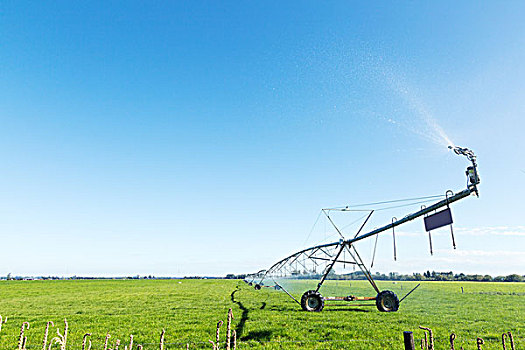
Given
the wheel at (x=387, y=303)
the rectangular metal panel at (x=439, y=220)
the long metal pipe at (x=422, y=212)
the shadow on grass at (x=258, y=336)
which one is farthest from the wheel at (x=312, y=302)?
the rectangular metal panel at (x=439, y=220)

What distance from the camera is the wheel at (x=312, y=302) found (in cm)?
2003

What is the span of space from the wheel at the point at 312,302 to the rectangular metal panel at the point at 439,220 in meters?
11.4

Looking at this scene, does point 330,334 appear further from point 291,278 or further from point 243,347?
point 291,278

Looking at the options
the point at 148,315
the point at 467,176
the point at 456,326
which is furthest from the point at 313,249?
the point at 467,176

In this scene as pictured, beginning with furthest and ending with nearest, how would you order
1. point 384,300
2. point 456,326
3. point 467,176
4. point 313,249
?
1. point 313,249
2. point 384,300
3. point 456,326
4. point 467,176

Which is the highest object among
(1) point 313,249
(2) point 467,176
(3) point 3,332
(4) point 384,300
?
(2) point 467,176

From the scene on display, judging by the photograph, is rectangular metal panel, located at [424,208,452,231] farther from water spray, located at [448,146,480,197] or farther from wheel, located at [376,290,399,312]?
wheel, located at [376,290,399,312]

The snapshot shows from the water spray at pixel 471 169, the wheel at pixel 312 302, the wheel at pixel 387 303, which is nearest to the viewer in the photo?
the water spray at pixel 471 169

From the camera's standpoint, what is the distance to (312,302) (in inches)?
Result: 800

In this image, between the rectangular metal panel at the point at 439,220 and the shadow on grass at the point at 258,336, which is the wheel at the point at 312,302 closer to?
the shadow on grass at the point at 258,336

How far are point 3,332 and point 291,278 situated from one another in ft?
70.6

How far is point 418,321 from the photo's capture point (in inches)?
675

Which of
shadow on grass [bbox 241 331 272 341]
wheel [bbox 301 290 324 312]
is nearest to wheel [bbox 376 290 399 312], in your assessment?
wheel [bbox 301 290 324 312]

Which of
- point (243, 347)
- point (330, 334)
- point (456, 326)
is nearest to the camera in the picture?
point (243, 347)
